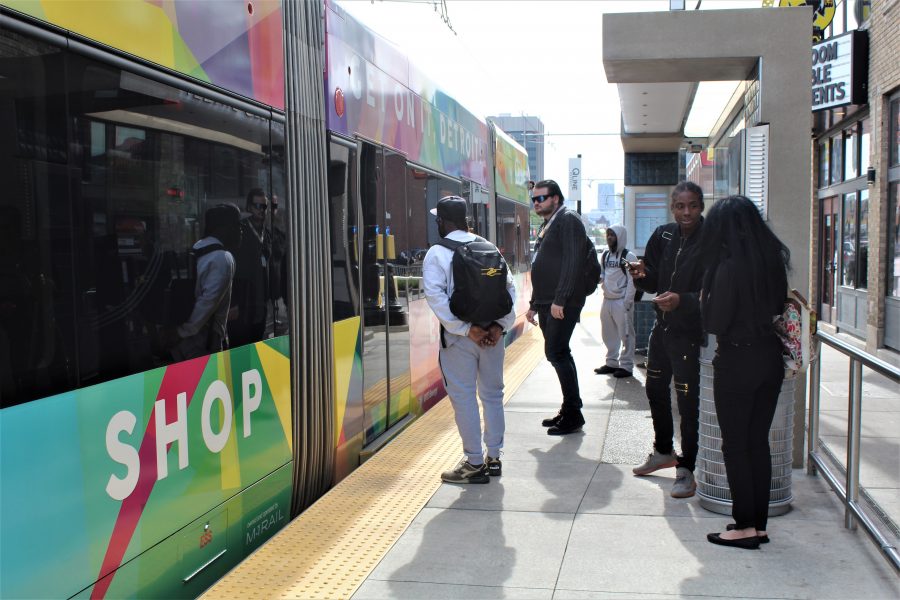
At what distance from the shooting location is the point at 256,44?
421cm

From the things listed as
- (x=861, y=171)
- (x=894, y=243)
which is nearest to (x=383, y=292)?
(x=894, y=243)

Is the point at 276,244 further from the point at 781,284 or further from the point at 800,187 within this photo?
the point at 800,187

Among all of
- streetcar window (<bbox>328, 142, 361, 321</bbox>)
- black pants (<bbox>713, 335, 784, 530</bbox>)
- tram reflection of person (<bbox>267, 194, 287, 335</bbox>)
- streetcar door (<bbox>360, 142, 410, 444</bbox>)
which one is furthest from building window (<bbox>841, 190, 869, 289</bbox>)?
tram reflection of person (<bbox>267, 194, 287, 335</bbox>)

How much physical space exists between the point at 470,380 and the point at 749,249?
6.47 feet

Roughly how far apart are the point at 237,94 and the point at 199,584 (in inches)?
84.7

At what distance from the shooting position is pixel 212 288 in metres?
3.75

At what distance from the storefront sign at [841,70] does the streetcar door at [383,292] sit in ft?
33.1

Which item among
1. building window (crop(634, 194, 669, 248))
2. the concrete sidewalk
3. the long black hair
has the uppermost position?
building window (crop(634, 194, 669, 248))

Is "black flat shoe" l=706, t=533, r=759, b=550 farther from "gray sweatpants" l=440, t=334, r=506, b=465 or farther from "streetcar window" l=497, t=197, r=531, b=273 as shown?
"streetcar window" l=497, t=197, r=531, b=273

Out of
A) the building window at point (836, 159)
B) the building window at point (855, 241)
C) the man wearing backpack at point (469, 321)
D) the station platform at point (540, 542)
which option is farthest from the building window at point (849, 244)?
the man wearing backpack at point (469, 321)

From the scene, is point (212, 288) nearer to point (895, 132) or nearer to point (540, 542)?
point (540, 542)

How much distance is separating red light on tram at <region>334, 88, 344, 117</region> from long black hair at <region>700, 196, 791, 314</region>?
2.38 metres

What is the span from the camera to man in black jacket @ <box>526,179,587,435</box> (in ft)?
21.4

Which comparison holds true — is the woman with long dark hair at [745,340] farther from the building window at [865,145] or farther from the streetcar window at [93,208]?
the building window at [865,145]
